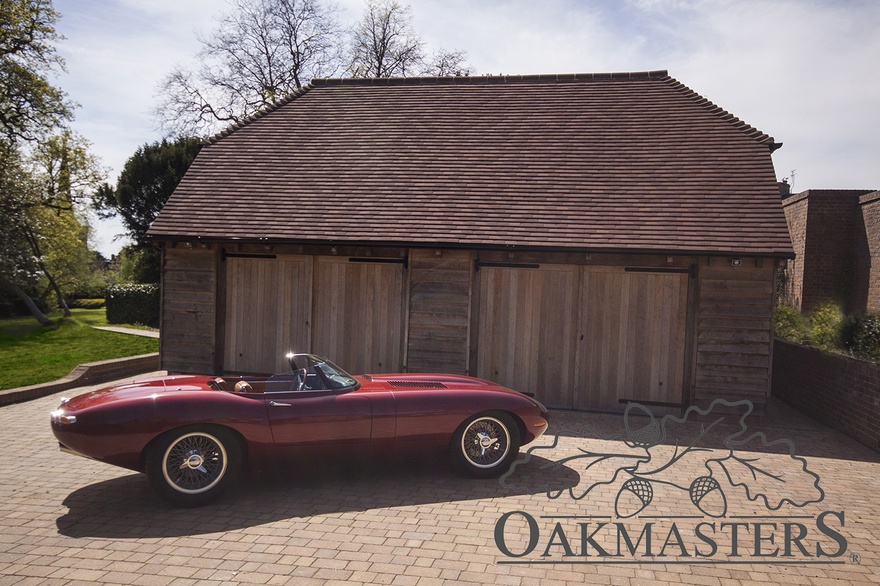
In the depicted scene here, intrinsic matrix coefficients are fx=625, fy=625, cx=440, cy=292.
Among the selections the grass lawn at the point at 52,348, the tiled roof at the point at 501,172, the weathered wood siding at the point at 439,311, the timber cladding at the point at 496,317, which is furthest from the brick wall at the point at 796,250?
the grass lawn at the point at 52,348

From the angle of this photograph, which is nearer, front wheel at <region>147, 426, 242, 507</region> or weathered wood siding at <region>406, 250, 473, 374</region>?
front wheel at <region>147, 426, 242, 507</region>

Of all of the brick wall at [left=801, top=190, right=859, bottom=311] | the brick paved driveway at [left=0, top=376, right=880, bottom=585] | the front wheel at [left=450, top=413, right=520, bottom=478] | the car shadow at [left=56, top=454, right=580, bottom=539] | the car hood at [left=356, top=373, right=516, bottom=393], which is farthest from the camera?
the brick wall at [left=801, top=190, right=859, bottom=311]

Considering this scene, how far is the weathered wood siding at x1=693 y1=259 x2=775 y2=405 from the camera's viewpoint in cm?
924

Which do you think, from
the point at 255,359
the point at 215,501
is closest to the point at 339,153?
the point at 255,359


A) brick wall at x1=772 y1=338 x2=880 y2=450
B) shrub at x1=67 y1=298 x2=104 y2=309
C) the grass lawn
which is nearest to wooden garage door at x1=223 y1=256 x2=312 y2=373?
the grass lawn

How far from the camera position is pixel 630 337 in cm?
975

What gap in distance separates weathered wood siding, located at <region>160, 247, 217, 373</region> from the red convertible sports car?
5205 mm

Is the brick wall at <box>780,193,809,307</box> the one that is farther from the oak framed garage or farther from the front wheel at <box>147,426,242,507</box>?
the front wheel at <box>147,426,242,507</box>

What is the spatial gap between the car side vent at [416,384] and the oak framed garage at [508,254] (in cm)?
377

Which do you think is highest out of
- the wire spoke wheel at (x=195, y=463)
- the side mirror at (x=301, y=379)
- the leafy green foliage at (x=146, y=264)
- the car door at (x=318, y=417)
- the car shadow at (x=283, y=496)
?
the leafy green foliage at (x=146, y=264)

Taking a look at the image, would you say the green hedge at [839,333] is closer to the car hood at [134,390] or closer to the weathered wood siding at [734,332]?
the weathered wood siding at [734,332]

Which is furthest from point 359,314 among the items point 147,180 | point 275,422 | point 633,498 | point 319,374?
point 147,180

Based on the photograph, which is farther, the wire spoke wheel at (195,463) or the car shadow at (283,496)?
the wire spoke wheel at (195,463)

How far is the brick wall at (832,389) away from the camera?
8.03 metres
